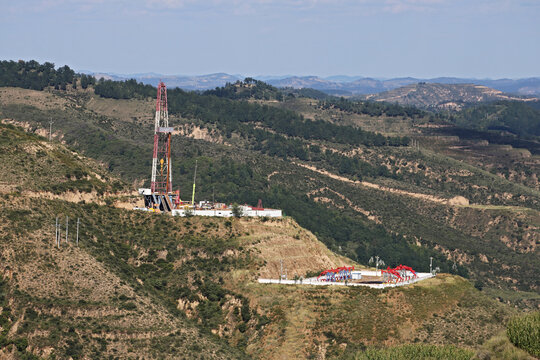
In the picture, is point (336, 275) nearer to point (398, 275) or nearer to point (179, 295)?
point (398, 275)

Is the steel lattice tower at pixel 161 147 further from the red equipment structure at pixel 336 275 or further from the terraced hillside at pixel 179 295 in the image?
the red equipment structure at pixel 336 275

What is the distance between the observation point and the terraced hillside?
325 feet

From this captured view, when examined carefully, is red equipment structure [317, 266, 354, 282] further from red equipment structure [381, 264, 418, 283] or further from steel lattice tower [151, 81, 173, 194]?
steel lattice tower [151, 81, 173, 194]

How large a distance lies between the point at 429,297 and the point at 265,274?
66.7 ft

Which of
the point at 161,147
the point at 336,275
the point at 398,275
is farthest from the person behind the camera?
the point at 161,147

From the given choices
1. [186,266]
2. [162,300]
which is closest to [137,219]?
[186,266]

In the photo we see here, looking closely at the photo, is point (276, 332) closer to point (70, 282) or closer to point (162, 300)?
point (162, 300)

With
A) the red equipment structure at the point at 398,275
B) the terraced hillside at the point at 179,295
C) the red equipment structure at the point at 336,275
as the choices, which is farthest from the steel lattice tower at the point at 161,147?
the red equipment structure at the point at 398,275

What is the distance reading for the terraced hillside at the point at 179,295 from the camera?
3903 inches

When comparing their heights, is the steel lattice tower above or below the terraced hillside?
above

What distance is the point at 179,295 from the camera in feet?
379

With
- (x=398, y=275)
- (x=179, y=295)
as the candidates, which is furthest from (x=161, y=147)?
(x=398, y=275)

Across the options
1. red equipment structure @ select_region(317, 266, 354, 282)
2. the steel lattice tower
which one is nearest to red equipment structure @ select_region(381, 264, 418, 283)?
red equipment structure @ select_region(317, 266, 354, 282)

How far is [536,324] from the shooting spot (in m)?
76.9
